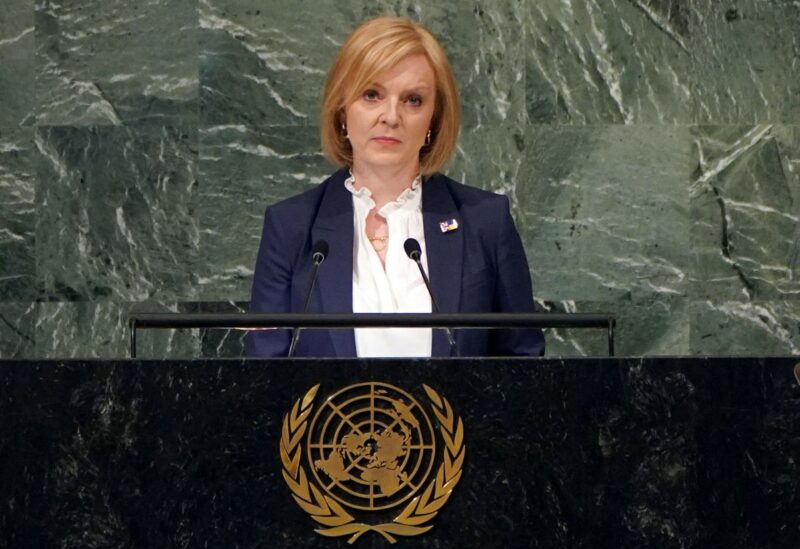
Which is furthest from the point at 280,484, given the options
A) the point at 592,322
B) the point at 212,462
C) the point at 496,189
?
the point at 496,189

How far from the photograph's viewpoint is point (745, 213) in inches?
243

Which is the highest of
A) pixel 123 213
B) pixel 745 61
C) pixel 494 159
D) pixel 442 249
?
pixel 745 61

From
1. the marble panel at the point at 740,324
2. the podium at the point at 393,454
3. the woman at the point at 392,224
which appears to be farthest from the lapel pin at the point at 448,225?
the marble panel at the point at 740,324

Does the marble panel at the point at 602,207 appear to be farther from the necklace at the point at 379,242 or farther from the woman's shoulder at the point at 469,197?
the necklace at the point at 379,242

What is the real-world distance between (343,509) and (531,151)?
330 cm

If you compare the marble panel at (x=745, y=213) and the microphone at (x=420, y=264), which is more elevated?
the marble panel at (x=745, y=213)

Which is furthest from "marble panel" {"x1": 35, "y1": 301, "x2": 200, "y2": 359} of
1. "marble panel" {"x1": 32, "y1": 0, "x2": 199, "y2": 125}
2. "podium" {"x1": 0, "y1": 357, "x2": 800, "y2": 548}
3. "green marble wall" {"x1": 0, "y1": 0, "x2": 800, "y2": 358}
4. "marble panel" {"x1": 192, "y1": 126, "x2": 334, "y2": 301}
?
"podium" {"x1": 0, "y1": 357, "x2": 800, "y2": 548}

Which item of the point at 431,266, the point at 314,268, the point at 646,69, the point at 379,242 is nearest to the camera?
the point at 314,268

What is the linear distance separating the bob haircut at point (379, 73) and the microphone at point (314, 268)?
0.42m

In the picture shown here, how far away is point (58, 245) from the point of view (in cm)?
620

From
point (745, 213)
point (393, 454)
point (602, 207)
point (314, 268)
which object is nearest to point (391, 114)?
point (314, 268)

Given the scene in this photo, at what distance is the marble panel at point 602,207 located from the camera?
615 centimetres

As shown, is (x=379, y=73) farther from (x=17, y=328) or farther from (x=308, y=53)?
(x=17, y=328)

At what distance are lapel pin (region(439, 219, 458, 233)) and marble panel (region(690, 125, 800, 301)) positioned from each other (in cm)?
225
